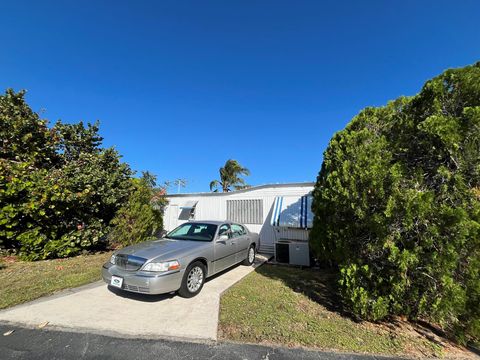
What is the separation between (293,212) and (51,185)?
8.09 m

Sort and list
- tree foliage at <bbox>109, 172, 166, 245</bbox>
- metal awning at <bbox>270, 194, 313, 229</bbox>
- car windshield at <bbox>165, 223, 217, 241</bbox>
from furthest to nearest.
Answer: tree foliage at <bbox>109, 172, 166, 245</bbox> < metal awning at <bbox>270, 194, 313, 229</bbox> < car windshield at <bbox>165, 223, 217, 241</bbox>

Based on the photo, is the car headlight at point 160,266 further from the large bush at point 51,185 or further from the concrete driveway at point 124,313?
the large bush at point 51,185

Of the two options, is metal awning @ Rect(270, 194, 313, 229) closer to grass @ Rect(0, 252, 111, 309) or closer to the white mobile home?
the white mobile home

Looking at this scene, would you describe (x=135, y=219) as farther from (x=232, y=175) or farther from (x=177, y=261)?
(x=232, y=175)

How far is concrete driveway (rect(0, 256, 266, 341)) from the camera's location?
332 cm

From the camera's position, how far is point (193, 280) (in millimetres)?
4695

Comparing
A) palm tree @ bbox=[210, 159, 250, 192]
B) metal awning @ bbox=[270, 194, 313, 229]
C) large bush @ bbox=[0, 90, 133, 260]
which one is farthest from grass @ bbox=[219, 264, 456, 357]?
palm tree @ bbox=[210, 159, 250, 192]

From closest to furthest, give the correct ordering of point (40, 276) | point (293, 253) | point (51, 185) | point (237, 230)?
point (40, 276) → point (237, 230) → point (51, 185) → point (293, 253)

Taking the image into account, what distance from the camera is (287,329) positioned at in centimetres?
343

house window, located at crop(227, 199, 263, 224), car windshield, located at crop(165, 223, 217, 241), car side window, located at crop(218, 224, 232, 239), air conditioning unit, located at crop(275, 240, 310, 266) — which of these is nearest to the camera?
car windshield, located at crop(165, 223, 217, 241)

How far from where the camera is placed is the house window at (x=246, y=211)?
10195 mm

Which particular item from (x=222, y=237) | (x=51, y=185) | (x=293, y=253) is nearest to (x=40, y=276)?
(x=51, y=185)

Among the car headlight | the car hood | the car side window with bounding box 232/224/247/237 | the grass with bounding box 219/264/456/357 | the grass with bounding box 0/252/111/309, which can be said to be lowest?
the grass with bounding box 219/264/456/357

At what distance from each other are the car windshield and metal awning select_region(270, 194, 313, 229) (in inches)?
140
